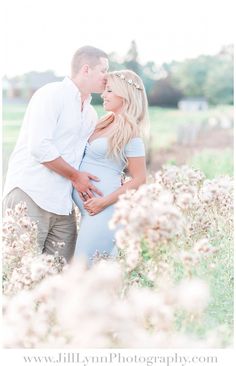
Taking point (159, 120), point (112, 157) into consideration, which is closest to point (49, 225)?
point (112, 157)

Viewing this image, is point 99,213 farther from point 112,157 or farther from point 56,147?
point 56,147

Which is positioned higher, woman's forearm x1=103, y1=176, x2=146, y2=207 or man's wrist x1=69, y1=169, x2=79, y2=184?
man's wrist x1=69, y1=169, x2=79, y2=184

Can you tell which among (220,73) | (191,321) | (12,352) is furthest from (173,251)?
(220,73)

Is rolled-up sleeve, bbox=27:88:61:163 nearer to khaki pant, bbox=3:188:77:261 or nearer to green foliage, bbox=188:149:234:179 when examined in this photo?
khaki pant, bbox=3:188:77:261

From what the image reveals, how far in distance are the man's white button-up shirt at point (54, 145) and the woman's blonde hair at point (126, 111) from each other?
24cm

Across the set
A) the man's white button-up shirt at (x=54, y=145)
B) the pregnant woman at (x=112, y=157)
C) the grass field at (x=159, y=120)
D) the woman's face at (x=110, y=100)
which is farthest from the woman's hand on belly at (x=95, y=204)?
the grass field at (x=159, y=120)

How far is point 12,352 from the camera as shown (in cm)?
327

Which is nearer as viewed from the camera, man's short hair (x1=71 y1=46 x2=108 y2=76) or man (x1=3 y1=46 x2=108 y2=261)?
man (x1=3 y1=46 x2=108 y2=261)

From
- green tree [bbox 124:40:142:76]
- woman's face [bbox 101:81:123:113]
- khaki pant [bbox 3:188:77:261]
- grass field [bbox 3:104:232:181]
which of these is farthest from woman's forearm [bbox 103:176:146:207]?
green tree [bbox 124:40:142:76]

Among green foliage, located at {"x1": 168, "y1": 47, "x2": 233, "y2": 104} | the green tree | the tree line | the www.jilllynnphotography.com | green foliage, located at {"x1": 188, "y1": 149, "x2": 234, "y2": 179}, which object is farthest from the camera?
green foliage, located at {"x1": 168, "y1": 47, "x2": 233, "y2": 104}

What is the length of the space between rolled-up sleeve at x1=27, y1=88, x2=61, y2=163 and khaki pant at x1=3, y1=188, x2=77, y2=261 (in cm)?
32

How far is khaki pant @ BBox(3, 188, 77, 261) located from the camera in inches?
178

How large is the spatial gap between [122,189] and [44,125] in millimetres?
630

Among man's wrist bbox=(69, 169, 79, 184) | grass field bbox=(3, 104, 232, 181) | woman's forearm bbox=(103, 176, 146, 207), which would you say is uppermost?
man's wrist bbox=(69, 169, 79, 184)
